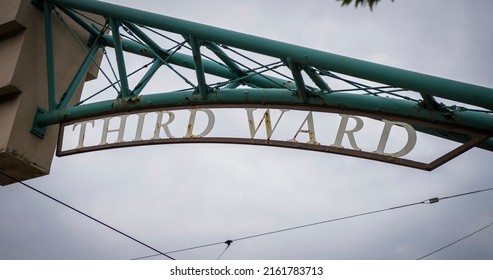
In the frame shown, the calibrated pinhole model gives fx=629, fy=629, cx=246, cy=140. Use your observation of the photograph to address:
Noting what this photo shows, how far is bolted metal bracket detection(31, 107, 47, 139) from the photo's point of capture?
11914 mm

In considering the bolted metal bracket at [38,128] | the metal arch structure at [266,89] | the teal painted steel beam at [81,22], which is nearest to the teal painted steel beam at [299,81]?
the metal arch structure at [266,89]

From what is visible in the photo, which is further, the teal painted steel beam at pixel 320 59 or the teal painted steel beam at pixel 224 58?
the teal painted steel beam at pixel 224 58

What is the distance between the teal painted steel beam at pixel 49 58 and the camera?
1196cm

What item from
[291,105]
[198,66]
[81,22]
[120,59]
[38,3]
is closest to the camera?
[291,105]

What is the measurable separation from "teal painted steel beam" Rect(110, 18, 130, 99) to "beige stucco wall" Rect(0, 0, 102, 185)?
2.09 m

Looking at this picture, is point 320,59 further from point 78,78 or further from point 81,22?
point 81,22

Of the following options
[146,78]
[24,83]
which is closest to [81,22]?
[24,83]

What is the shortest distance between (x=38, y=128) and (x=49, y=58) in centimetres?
136

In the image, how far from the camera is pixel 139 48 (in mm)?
13438

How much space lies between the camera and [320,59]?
8.84 m

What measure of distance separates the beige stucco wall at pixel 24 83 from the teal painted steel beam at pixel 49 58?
0.30 meters

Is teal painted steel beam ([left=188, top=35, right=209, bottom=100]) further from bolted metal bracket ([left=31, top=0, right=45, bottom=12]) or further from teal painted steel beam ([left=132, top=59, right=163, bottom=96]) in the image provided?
bolted metal bracket ([left=31, top=0, right=45, bottom=12])

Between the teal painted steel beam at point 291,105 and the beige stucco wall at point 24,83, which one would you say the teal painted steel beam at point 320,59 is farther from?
the beige stucco wall at point 24,83

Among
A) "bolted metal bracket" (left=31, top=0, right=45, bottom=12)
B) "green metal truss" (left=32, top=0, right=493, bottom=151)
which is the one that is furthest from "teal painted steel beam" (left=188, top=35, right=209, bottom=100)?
"bolted metal bracket" (left=31, top=0, right=45, bottom=12)
